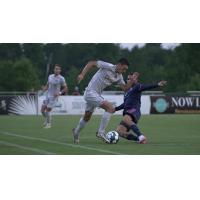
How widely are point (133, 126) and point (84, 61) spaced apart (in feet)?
282

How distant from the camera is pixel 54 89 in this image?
90.4ft

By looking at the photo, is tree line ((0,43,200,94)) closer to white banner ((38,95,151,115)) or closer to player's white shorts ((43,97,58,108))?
white banner ((38,95,151,115))

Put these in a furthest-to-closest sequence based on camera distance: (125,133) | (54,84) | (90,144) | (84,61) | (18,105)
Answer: (84,61)
(18,105)
(54,84)
(125,133)
(90,144)

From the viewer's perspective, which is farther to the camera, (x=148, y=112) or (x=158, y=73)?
(x=158, y=73)

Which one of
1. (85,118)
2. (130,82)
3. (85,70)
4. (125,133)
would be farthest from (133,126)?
(85,70)

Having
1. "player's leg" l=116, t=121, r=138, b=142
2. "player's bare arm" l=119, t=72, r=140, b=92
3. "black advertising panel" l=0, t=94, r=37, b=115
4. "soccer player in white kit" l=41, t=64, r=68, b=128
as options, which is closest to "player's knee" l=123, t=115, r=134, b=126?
"player's leg" l=116, t=121, r=138, b=142

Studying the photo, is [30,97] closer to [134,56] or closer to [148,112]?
[148,112]

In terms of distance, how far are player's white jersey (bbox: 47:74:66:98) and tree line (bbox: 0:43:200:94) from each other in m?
38.3

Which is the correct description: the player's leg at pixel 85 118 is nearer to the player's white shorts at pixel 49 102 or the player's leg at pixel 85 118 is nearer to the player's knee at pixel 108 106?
the player's knee at pixel 108 106

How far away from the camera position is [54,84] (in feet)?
89.7

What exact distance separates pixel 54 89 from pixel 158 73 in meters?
59.8

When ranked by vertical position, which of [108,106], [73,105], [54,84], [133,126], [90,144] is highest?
[54,84]

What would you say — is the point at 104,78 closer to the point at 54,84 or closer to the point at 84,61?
the point at 54,84
